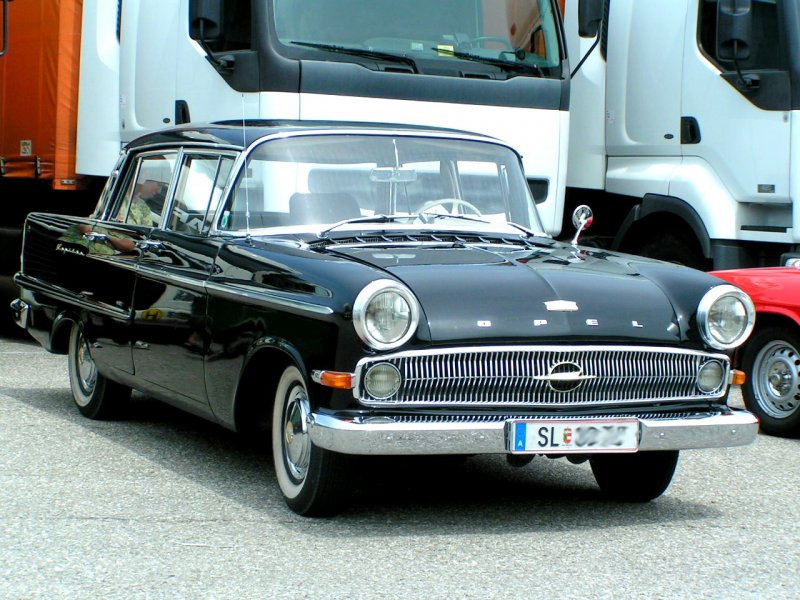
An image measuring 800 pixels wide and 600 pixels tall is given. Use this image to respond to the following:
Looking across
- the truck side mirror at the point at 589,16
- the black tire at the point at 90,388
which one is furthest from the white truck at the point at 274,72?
the black tire at the point at 90,388

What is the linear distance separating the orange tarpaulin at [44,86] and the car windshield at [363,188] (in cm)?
578

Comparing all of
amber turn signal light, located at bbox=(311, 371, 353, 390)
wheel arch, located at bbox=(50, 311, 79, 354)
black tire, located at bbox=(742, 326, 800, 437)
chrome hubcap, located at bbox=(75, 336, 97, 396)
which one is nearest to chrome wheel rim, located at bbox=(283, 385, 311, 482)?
amber turn signal light, located at bbox=(311, 371, 353, 390)

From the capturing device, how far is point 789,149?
33.1 feet

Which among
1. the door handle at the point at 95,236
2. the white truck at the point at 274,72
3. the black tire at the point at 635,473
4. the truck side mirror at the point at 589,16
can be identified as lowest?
the black tire at the point at 635,473

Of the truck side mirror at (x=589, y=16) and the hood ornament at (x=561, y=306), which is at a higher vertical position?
the truck side mirror at (x=589, y=16)

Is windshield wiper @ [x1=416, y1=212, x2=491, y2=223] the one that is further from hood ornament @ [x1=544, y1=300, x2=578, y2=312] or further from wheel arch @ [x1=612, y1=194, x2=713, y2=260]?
wheel arch @ [x1=612, y1=194, x2=713, y2=260]

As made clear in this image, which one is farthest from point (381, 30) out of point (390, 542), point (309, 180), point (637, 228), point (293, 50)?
point (390, 542)

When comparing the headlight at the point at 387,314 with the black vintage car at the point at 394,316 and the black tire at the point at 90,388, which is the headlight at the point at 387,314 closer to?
the black vintage car at the point at 394,316

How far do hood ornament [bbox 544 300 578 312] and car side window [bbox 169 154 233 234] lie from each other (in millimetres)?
1891

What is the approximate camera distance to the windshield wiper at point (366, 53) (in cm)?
996

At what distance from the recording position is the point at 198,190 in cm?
710

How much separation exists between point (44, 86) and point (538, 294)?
25.1 feet

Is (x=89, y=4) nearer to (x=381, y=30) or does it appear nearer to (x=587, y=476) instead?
(x=381, y=30)

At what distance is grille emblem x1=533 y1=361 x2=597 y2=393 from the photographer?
557cm
